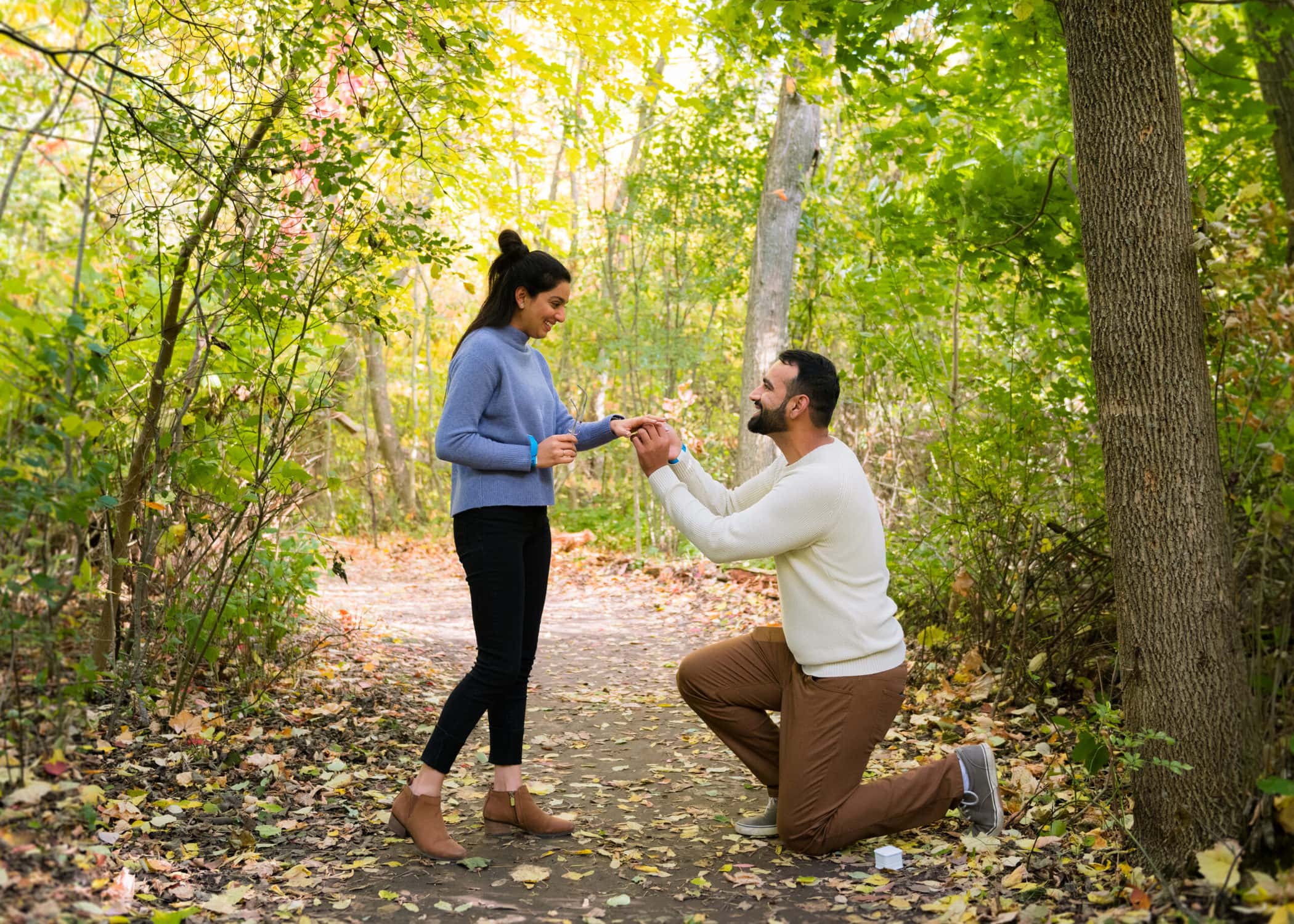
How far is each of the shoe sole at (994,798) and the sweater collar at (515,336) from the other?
82.7 inches

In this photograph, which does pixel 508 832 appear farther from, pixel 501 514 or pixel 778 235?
pixel 778 235

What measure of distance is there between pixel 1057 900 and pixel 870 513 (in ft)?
4.29

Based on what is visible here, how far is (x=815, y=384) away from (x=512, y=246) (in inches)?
46.6

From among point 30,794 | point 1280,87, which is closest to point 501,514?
point 30,794

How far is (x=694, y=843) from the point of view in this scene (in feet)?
11.8

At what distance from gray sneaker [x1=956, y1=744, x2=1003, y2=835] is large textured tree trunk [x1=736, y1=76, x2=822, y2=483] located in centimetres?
607

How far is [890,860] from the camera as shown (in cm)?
326

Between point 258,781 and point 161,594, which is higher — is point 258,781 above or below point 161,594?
below

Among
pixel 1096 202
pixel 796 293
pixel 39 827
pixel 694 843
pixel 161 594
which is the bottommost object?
pixel 694 843

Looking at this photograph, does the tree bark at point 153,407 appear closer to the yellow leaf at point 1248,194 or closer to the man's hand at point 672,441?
the man's hand at point 672,441

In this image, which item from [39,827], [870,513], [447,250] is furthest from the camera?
[447,250]

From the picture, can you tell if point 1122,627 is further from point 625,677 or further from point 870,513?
point 625,677

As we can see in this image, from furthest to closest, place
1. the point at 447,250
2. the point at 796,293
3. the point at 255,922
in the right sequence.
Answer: the point at 796,293 < the point at 447,250 < the point at 255,922

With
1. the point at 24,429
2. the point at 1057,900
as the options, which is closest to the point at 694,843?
the point at 1057,900
